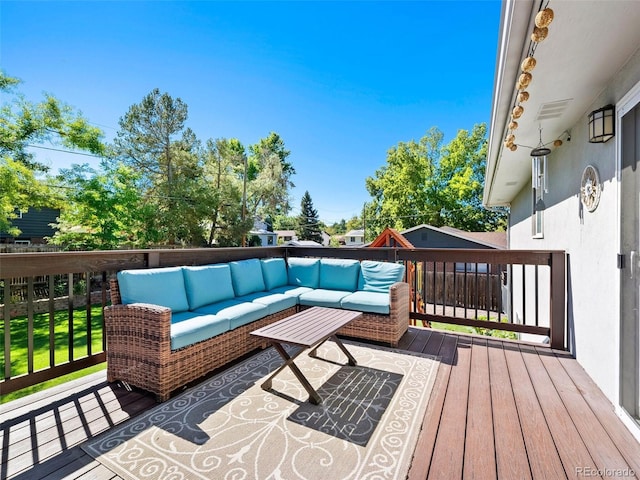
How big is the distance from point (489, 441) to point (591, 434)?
0.68 m

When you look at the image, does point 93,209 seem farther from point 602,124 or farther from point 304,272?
point 602,124

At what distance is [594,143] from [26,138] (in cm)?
1279

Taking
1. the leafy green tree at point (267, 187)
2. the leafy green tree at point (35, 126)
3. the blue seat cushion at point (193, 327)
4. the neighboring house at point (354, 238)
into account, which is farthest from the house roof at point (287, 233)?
the blue seat cushion at point (193, 327)

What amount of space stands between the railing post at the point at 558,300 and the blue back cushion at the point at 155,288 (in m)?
4.00

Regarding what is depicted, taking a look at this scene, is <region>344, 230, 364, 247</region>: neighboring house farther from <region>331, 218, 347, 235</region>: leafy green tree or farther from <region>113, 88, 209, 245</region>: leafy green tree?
<region>113, 88, 209, 245</region>: leafy green tree

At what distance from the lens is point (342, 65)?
29.3 ft

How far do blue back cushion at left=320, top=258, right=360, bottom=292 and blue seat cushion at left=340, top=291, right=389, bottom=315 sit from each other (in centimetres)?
33

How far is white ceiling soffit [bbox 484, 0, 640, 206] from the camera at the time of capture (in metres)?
1.63

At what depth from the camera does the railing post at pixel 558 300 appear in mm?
3170

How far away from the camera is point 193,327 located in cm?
242

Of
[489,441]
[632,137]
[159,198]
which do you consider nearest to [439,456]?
[489,441]

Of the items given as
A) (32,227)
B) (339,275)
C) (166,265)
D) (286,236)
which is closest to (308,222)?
(286,236)

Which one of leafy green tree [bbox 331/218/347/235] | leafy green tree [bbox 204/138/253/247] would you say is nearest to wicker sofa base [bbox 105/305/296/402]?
leafy green tree [bbox 204/138/253/247]

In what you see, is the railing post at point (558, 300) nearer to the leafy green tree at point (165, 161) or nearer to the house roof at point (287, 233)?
the leafy green tree at point (165, 161)
